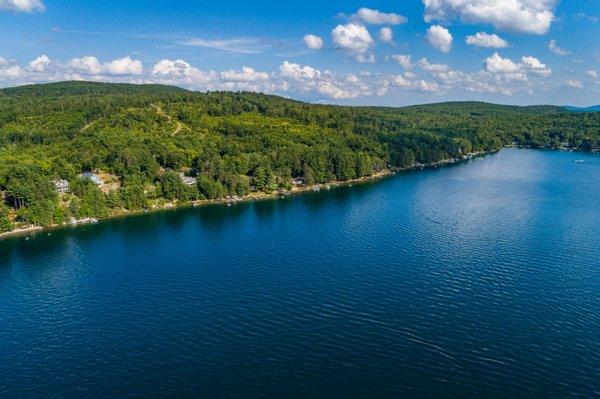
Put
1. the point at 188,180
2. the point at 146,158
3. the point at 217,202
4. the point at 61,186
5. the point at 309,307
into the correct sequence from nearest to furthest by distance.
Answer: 1. the point at 309,307
2. the point at 61,186
3. the point at 217,202
4. the point at 146,158
5. the point at 188,180

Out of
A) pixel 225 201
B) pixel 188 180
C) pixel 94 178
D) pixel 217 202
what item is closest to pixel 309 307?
pixel 217 202

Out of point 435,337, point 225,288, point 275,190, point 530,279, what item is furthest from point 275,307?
point 275,190

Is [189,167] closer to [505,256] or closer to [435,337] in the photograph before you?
[505,256]

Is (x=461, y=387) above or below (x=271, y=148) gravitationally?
below

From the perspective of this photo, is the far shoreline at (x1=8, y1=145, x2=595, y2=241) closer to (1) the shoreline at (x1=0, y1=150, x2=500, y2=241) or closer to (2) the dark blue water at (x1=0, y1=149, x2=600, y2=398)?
(1) the shoreline at (x1=0, y1=150, x2=500, y2=241)

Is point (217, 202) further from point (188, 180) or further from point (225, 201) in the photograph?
point (188, 180)

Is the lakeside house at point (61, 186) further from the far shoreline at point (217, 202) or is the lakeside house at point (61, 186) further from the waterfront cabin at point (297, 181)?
the waterfront cabin at point (297, 181)
